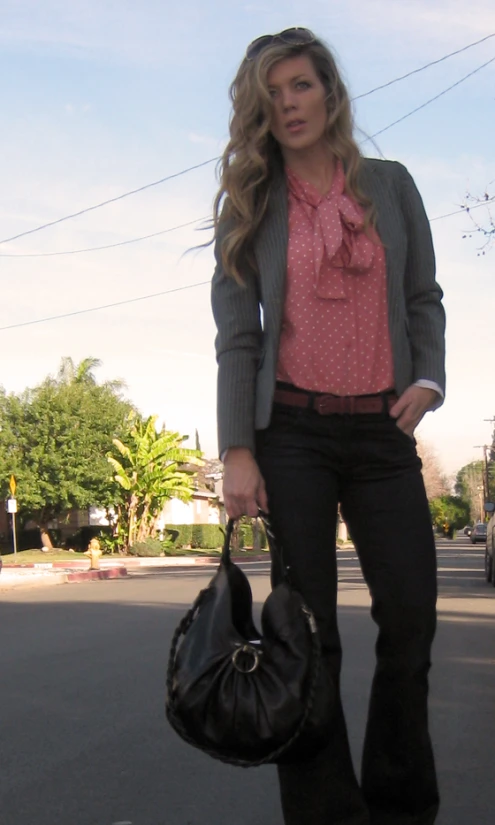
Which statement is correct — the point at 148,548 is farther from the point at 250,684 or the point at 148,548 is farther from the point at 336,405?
the point at 250,684

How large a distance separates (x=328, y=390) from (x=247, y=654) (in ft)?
2.09

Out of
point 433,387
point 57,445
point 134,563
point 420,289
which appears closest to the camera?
point 433,387

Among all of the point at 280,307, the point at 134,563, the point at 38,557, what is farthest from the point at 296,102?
the point at 38,557

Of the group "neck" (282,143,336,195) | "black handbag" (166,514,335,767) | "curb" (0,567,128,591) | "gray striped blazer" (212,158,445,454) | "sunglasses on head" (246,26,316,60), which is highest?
"sunglasses on head" (246,26,316,60)

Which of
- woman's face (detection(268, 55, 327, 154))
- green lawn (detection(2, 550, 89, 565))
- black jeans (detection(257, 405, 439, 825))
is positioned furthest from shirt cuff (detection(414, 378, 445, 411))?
green lawn (detection(2, 550, 89, 565))

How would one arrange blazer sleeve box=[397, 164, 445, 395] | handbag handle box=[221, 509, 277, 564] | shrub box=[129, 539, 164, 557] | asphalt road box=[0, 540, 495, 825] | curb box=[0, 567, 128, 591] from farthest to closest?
shrub box=[129, 539, 164, 557] → curb box=[0, 567, 128, 591] → asphalt road box=[0, 540, 495, 825] → blazer sleeve box=[397, 164, 445, 395] → handbag handle box=[221, 509, 277, 564]

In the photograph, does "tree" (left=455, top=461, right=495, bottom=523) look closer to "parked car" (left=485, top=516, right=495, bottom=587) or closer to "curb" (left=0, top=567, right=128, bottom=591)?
"curb" (left=0, top=567, right=128, bottom=591)

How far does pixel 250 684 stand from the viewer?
2342 millimetres

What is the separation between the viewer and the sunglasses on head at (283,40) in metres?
2.69

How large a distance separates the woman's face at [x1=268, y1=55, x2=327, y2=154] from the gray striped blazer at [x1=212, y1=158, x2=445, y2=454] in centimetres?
12

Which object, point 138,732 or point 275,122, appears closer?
point 275,122

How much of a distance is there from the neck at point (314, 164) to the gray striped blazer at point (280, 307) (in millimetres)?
56

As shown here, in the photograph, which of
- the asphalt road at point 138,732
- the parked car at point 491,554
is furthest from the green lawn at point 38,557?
the asphalt road at point 138,732

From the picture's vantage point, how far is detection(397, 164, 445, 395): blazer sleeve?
278 cm
